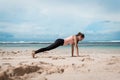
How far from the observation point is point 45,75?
5363 millimetres

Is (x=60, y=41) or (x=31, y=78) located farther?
(x=60, y=41)

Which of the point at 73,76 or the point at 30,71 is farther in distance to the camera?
the point at 30,71

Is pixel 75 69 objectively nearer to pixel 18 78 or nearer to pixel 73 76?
pixel 73 76

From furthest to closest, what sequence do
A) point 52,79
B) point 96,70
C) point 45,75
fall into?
point 96,70
point 45,75
point 52,79

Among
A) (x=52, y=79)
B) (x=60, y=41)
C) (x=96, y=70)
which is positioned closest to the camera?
(x=52, y=79)

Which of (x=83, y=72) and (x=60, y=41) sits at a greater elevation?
(x=60, y=41)

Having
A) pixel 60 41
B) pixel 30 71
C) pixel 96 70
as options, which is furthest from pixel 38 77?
pixel 60 41

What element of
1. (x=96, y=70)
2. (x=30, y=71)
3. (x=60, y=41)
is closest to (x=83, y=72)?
(x=96, y=70)

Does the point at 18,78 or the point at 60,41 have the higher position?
the point at 60,41

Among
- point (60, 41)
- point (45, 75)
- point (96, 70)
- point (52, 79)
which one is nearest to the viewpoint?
point (52, 79)

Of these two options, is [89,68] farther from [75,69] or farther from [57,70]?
[57,70]

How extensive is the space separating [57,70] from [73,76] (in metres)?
0.70

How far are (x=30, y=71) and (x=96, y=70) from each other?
154 centimetres

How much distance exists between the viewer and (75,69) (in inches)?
234
